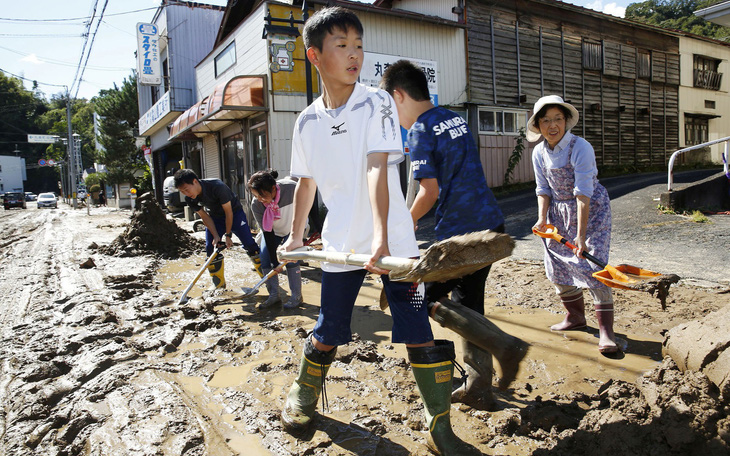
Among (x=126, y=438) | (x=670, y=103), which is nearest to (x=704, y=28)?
(x=670, y=103)

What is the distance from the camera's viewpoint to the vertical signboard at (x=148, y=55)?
18422 millimetres

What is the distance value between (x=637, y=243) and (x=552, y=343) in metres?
4.11

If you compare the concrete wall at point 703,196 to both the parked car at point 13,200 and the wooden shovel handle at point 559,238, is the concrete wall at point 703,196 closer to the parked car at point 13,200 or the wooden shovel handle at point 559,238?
the wooden shovel handle at point 559,238

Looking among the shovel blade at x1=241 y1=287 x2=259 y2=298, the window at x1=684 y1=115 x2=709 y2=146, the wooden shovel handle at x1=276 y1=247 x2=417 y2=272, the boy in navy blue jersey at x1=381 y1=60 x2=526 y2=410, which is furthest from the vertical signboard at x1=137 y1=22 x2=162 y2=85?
the window at x1=684 y1=115 x2=709 y2=146

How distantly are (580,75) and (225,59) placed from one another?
12.6m

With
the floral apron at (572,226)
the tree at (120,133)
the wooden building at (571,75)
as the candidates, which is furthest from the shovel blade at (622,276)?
the tree at (120,133)

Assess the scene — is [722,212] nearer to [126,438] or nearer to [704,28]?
[126,438]

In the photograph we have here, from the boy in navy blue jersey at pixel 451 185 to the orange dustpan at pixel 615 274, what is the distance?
34.8 inches

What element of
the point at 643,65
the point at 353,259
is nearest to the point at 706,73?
the point at 643,65

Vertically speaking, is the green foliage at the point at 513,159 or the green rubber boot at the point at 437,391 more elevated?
the green foliage at the point at 513,159

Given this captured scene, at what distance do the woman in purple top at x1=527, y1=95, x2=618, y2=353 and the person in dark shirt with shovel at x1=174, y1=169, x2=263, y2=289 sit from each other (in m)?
3.48

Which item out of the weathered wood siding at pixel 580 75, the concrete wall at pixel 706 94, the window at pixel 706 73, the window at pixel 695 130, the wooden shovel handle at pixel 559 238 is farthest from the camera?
the window at pixel 695 130

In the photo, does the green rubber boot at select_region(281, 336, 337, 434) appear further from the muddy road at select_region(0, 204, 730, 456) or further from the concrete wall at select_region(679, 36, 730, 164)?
the concrete wall at select_region(679, 36, 730, 164)

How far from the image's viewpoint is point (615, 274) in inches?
116
